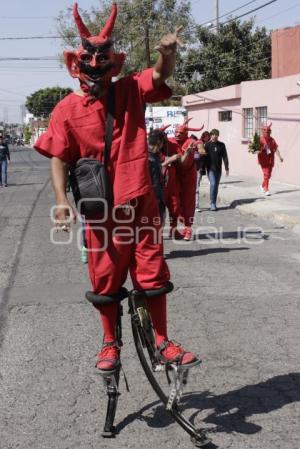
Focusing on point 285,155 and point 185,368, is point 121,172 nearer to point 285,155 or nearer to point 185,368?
point 185,368

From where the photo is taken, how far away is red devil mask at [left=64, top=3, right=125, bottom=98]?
346 centimetres

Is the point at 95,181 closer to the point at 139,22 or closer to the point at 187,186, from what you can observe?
the point at 187,186

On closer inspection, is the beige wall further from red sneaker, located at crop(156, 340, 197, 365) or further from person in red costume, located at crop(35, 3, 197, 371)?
red sneaker, located at crop(156, 340, 197, 365)

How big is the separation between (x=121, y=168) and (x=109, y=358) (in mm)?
1009

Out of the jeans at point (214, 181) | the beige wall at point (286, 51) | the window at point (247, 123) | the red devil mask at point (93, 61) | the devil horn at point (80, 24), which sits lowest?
the jeans at point (214, 181)

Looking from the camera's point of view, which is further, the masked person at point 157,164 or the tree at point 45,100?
the tree at point 45,100

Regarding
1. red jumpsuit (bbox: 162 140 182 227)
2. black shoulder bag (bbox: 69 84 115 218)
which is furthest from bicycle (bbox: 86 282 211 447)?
red jumpsuit (bbox: 162 140 182 227)

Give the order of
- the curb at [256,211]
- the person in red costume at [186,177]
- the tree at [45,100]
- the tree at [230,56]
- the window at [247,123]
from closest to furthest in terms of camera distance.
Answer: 1. the person in red costume at [186,177]
2. the curb at [256,211]
3. the window at [247,123]
4. the tree at [230,56]
5. the tree at [45,100]

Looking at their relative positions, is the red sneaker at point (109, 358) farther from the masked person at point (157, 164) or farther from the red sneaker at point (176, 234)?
the red sneaker at point (176, 234)

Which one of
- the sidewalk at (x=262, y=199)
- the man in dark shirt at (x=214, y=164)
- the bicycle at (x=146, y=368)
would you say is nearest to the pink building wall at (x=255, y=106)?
the sidewalk at (x=262, y=199)

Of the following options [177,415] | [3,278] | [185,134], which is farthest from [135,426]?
[185,134]

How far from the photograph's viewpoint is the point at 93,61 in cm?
346

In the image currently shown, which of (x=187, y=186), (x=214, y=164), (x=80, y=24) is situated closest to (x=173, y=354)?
(x=80, y=24)

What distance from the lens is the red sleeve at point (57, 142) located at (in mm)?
3473
